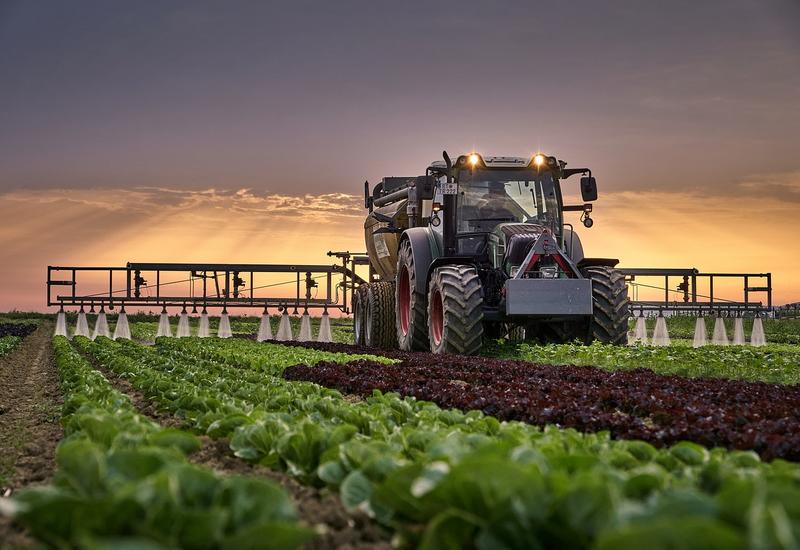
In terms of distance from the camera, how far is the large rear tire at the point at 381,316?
59.4 ft

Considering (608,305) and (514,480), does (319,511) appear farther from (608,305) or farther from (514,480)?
(608,305)

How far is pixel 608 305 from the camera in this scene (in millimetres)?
14055

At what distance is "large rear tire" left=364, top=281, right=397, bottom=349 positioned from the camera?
1811cm

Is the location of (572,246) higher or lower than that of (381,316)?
higher

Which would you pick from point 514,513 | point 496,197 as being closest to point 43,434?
point 514,513

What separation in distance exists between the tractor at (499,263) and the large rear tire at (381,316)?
1824 mm

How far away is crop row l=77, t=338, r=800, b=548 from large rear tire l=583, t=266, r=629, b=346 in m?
8.23

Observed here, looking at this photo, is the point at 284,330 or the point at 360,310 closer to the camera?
the point at 360,310

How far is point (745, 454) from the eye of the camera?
4.40 metres

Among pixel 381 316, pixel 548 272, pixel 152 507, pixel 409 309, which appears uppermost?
pixel 548 272

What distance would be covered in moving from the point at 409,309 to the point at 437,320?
5.20ft

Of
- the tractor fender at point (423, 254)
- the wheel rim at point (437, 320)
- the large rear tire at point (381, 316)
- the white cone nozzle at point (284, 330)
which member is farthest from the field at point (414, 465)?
the white cone nozzle at point (284, 330)

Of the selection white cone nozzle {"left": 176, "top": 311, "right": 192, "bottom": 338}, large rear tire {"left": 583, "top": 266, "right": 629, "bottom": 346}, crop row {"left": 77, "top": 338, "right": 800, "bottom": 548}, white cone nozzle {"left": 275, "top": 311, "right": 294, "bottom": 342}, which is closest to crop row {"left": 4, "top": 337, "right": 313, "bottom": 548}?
crop row {"left": 77, "top": 338, "right": 800, "bottom": 548}

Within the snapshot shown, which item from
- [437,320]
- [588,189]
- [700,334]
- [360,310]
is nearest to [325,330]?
[360,310]
